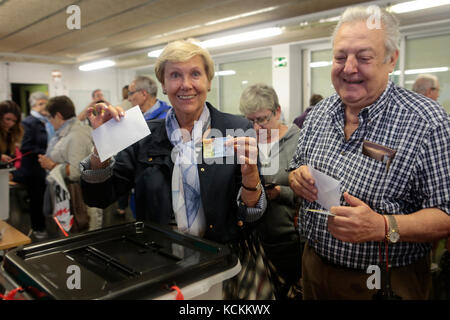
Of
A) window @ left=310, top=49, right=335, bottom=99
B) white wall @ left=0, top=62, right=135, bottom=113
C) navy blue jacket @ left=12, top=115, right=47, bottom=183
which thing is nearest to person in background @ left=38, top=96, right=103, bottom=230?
navy blue jacket @ left=12, top=115, right=47, bottom=183

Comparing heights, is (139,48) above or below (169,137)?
above

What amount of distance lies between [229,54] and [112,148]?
681 cm

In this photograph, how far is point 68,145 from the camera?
11.9 ft

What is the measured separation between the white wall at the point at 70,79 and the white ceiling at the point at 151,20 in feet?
6.83

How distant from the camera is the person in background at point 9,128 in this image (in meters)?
4.15

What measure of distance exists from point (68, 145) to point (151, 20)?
2258 millimetres

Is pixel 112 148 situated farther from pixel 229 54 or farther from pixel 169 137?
pixel 229 54

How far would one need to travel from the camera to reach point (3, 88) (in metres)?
8.55

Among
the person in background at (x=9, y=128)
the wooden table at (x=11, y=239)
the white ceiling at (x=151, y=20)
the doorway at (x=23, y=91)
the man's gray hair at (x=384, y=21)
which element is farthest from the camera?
the doorway at (x=23, y=91)

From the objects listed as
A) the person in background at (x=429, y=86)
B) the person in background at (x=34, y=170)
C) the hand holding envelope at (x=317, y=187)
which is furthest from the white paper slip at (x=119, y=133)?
the person in background at (x=429, y=86)

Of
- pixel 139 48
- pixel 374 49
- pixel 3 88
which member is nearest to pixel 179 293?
pixel 374 49

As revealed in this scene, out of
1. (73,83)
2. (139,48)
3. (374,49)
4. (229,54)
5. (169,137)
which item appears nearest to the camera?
(374,49)

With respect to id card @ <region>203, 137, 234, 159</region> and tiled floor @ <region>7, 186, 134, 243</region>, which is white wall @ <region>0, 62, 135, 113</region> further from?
id card @ <region>203, 137, 234, 159</region>

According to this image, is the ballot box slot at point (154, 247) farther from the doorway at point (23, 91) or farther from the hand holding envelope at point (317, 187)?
the doorway at point (23, 91)
